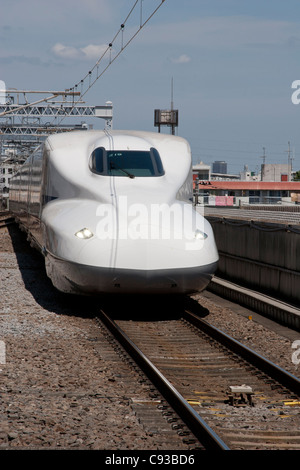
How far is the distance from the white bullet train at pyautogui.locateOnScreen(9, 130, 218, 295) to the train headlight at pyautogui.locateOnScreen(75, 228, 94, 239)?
0.02 m

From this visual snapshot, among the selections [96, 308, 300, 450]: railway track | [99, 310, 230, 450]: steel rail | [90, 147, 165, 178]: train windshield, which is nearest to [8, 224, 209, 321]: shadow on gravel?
[96, 308, 300, 450]: railway track

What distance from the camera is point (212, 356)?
28.7 ft

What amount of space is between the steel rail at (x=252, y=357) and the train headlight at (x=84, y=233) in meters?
2.16

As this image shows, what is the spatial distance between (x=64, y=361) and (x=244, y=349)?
2.27 meters

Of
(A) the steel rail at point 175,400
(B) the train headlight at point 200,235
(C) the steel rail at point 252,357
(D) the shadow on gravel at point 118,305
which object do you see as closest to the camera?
(A) the steel rail at point 175,400

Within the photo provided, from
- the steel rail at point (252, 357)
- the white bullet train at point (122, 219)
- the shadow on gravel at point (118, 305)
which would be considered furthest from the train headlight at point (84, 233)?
the steel rail at point (252, 357)

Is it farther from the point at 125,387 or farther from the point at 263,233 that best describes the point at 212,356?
the point at 263,233

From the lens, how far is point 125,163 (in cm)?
1192

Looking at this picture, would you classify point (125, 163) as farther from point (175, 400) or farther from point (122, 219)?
point (175, 400)

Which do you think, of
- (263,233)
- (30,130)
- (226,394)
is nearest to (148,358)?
(226,394)

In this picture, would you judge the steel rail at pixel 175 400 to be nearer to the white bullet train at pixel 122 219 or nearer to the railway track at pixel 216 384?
the railway track at pixel 216 384

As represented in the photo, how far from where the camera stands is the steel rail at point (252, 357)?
23.8 feet

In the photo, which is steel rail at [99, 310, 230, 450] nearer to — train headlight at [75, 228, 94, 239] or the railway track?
the railway track

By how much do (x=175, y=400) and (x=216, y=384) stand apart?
114 centimetres
